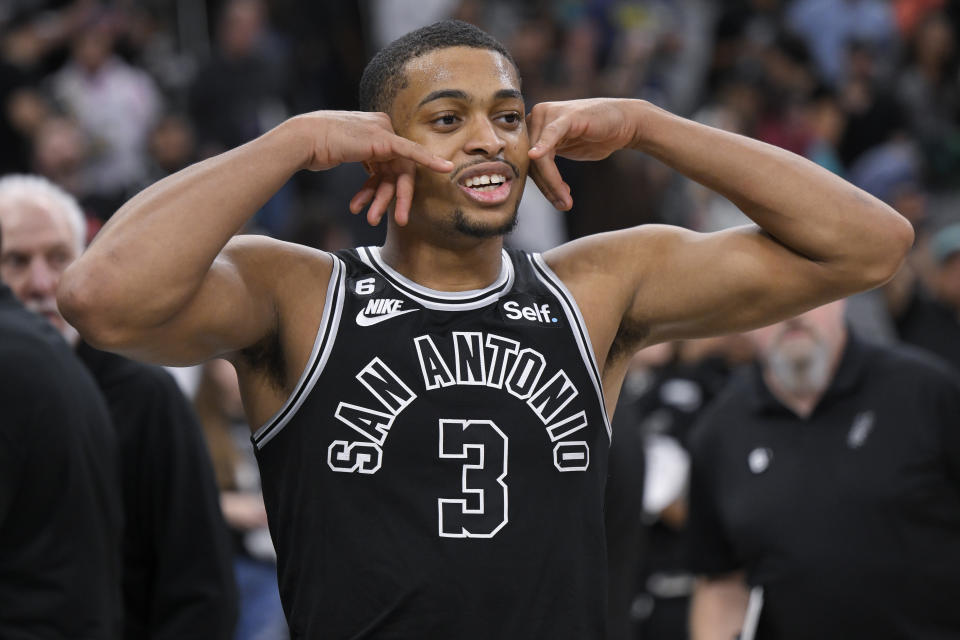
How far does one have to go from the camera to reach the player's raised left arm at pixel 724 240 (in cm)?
335

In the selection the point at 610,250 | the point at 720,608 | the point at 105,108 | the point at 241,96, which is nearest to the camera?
the point at 610,250

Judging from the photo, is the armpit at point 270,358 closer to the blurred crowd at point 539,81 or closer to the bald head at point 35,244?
the bald head at point 35,244

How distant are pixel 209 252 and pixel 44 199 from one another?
69.8 inches

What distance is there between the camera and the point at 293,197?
11016 mm

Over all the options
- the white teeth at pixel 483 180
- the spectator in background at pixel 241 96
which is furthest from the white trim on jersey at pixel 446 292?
the spectator in background at pixel 241 96

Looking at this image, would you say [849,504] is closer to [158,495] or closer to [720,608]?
[720,608]

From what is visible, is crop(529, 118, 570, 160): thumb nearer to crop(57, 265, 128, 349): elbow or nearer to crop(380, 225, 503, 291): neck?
crop(380, 225, 503, 291): neck

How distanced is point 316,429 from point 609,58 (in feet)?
33.2

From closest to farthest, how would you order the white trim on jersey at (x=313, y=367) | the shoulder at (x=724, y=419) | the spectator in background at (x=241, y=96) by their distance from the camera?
the white trim on jersey at (x=313, y=367), the shoulder at (x=724, y=419), the spectator in background at (x=241, y=96)

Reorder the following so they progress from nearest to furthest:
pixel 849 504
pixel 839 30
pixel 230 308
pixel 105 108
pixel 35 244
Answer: pixel 230 308
pixel 35 244
pixel 849 504
pixel 105 108
pixel 839 30

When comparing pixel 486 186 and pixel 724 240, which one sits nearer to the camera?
pixel 486 186

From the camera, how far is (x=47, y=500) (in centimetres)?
383

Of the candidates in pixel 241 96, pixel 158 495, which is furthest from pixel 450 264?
pixel 241 96

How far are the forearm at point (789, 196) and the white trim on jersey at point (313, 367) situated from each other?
0.79 meters
